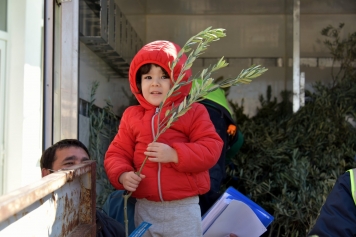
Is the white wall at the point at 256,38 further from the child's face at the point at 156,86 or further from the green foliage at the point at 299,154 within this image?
the child's face at the point at 156,86

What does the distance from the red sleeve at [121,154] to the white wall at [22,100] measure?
1.17 m

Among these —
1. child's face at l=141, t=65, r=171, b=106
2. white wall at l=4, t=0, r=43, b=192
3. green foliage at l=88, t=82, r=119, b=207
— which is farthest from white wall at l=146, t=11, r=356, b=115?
child's face at l=141, t=65, r=171, b=106

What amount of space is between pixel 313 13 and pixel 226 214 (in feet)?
13.9

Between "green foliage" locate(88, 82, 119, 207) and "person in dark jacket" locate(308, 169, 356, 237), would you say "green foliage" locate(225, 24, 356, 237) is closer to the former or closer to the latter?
"green foliage" locate(88, 82, 119, 207)

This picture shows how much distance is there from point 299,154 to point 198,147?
2899 mm

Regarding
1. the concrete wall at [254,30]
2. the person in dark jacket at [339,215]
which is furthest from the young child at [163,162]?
the concrete wall at [254,30]

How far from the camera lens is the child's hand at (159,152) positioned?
2.62m

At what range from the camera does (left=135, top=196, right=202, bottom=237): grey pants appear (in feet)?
9.11

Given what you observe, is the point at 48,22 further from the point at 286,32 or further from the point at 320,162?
the point at 286,32

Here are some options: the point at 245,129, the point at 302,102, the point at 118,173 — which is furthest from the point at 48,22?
the point at 302,102

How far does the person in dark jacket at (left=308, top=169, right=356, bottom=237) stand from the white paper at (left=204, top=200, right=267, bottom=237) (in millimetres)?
900

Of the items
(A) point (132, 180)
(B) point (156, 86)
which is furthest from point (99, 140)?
(A) point (132, 180)

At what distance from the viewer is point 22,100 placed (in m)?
3.95

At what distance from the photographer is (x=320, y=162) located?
5344 millimetres
